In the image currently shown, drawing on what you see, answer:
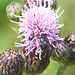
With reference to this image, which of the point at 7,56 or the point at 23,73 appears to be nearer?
the point at 7,56

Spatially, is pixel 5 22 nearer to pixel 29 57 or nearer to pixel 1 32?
pixel 1 32

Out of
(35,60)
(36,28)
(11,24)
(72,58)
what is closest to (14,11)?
(36,28)

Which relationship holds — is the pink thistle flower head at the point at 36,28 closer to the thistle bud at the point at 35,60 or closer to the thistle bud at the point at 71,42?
the thistle bud at the point at 35,60

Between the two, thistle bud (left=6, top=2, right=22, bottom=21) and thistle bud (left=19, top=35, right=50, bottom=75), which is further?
thistle bud (left=6, top=2, right=22, bottom=21)

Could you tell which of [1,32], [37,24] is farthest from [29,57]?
[1,32]

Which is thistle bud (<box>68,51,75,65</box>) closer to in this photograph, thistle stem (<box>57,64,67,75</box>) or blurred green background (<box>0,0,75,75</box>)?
thistle stem (<box>57,64,67,75</box>)

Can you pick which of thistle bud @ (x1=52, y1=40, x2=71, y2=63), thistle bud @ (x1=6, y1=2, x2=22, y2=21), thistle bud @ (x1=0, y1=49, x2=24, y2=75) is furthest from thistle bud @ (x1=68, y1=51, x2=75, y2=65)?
thistle bud @ (x1=6, y1=2, x2=22, y2=21)
